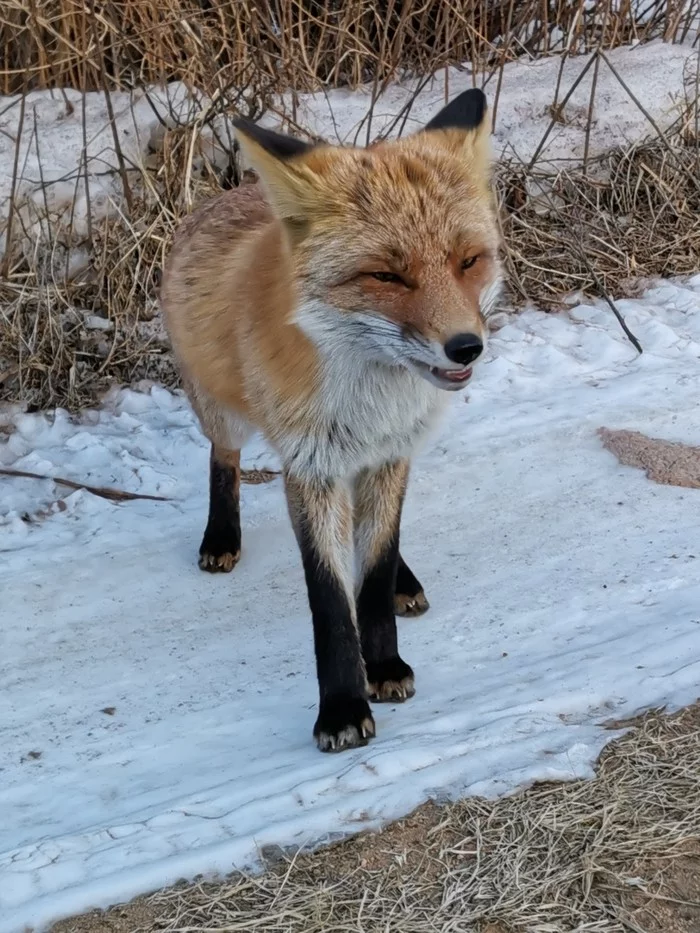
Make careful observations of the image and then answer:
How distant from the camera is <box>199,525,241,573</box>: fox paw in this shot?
13.1 feet

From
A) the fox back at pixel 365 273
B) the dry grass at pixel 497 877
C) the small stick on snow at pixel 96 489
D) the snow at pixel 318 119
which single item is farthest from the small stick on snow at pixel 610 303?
the dry grass at pixel 497 877

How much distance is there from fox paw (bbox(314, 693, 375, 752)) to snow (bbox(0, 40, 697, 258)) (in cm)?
358

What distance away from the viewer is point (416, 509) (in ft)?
14.0

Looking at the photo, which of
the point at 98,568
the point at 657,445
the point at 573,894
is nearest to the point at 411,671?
the point at 573,894

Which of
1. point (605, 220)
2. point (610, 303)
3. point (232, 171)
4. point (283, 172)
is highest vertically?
point (283, 172)

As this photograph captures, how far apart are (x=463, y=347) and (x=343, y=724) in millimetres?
1027

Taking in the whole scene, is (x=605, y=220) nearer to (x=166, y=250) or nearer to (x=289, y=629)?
(x=166, y=250)

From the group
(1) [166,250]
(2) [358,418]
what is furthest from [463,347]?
(1) [166,250]

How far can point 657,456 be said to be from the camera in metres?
4.32

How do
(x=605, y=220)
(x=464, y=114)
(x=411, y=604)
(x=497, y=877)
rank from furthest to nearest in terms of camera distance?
(x=605, y=220) → (x=411, y=604) → (x=464, y=114) → (x=497, y=877)

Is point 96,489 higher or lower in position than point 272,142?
lower

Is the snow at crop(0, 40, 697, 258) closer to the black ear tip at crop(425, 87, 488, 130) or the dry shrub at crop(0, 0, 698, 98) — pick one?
the dry shrub at crop(0, 0, 698, 98)

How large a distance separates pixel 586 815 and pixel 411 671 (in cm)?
86

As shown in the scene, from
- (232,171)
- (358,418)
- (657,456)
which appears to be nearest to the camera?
(358,418)
